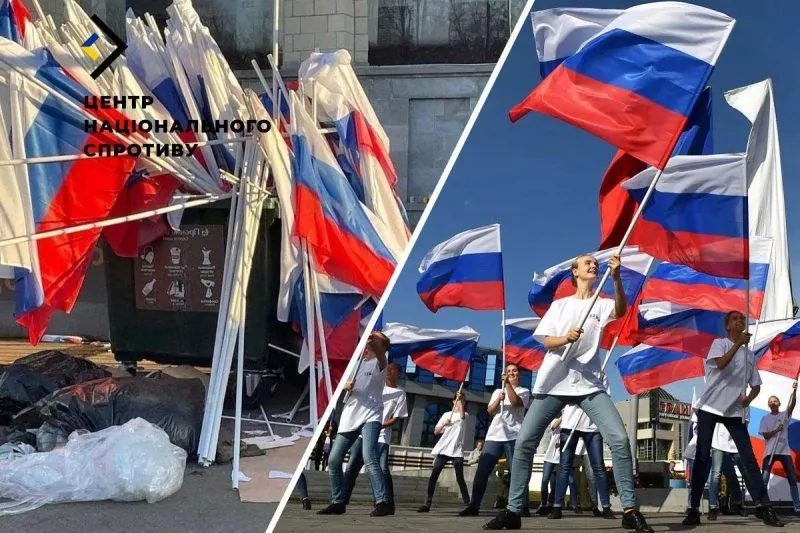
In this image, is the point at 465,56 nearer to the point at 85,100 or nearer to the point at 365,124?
the point at 365,124

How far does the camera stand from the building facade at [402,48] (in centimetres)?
691

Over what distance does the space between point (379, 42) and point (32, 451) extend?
4524mm

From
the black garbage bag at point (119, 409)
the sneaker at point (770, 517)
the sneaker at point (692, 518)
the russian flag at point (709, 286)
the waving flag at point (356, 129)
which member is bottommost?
the black garbage bag at point (119, 409)

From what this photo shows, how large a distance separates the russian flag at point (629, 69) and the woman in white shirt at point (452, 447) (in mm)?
402

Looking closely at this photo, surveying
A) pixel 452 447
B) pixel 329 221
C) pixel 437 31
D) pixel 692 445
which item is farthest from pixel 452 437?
pixel 437 31

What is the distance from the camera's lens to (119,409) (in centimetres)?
445

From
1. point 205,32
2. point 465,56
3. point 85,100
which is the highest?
point 465,56

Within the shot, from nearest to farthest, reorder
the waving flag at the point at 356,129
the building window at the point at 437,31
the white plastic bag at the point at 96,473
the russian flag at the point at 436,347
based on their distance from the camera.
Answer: the russian flag at the point at 436,347 → the white plastic bag at the point at 96,473 → the waving flag at the point at 356,129 → the building window at the point at 437,31

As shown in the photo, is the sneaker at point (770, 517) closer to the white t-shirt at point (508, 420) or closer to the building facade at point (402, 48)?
the white t-shirt at point (508, 420)

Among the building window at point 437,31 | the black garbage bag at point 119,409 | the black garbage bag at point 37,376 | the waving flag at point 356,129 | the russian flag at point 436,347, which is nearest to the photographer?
the russian flag at point 436,347

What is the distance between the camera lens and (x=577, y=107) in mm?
1239

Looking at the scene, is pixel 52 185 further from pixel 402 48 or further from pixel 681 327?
pixel 681 327

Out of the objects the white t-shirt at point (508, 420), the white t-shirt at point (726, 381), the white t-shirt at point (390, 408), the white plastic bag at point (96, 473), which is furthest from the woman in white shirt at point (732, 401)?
the white plastic bag at point (96, 473)

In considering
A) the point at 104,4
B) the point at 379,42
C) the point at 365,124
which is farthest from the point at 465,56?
the point at 104,4
